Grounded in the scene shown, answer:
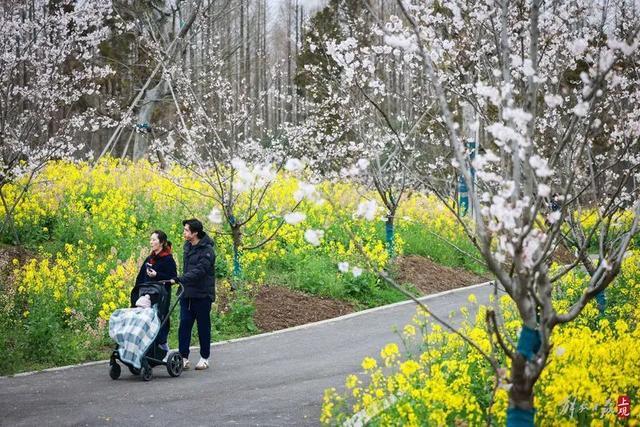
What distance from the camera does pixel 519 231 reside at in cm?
405

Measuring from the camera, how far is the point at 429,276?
15.4 metres

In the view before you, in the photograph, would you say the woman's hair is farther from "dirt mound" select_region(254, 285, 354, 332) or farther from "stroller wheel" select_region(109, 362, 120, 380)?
"dirt mound" select_region(254, 285, 354, 332)

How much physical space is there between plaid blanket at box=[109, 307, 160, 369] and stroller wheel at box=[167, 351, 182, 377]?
1.04 feet

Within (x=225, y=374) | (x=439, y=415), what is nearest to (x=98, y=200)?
(x=225, y=374)

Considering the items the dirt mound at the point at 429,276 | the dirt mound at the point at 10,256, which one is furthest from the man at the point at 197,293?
the dirt mound at the point at 429,276

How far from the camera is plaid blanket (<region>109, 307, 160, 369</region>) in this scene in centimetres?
798

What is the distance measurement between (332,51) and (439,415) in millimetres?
6448

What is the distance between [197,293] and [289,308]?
3.41 m

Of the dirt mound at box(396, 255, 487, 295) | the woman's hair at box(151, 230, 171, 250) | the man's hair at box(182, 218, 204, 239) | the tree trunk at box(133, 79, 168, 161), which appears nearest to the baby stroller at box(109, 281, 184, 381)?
the woman's hair at box(151, 230, 171, 250)

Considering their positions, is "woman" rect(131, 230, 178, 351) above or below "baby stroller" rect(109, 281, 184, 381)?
above

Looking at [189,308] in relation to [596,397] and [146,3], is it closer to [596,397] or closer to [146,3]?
[596,397]

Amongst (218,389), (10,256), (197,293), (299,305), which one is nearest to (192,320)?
(197,293)

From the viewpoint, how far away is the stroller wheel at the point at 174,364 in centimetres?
828

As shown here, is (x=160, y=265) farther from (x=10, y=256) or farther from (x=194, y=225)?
(x=10, y=256)
